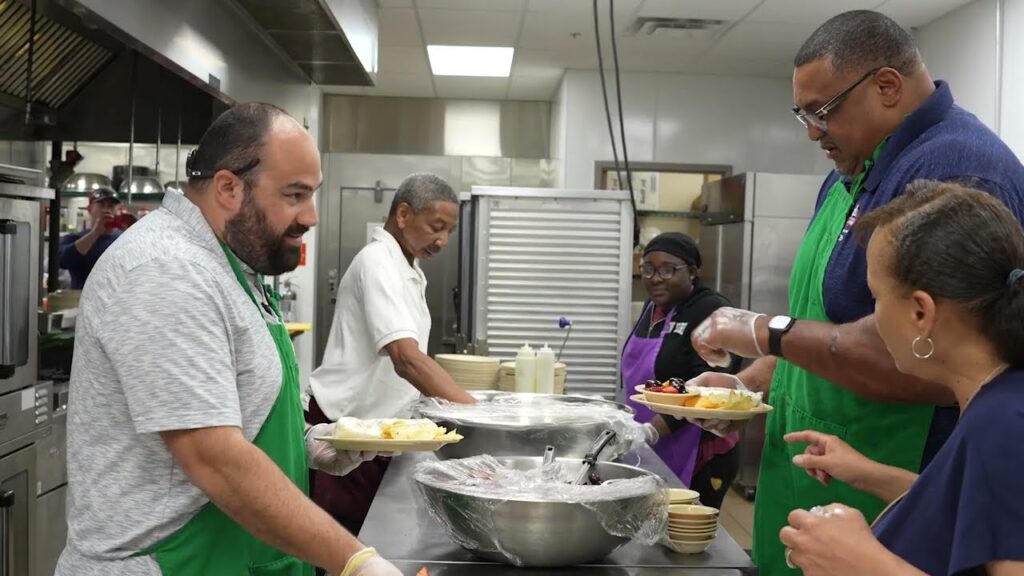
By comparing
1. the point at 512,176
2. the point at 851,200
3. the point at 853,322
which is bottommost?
the point at 853,322

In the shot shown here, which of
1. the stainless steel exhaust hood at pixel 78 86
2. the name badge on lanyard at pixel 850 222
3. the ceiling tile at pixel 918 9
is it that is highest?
the ceiling tile at pixel 918 9

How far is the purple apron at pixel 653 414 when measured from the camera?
10.9ft

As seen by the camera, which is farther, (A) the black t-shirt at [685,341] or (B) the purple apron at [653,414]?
(A) the black t-shirt at [685,341]

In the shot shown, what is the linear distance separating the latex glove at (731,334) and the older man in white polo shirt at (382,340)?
98cm

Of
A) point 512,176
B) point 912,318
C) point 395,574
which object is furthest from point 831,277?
point 512,176

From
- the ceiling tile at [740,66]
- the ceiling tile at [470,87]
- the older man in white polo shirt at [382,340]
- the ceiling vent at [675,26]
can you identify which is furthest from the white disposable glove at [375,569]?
the ceiling tile at [470,87]

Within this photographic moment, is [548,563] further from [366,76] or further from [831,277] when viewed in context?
[366,76]

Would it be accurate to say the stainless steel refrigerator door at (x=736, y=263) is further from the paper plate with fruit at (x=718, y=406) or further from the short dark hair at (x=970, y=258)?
the short dark hair at (x=970, y=258)

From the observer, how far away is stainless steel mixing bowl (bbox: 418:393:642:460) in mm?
2152

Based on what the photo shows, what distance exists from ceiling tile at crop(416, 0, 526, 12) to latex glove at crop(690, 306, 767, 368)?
423 cm

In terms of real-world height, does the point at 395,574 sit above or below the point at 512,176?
below

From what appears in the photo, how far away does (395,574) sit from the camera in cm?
135

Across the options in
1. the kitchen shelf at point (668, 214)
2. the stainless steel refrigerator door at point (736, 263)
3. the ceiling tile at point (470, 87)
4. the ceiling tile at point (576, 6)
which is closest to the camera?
→ the ceiling tile at point (576, 6)

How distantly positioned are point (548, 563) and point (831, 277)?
2.61 ft
